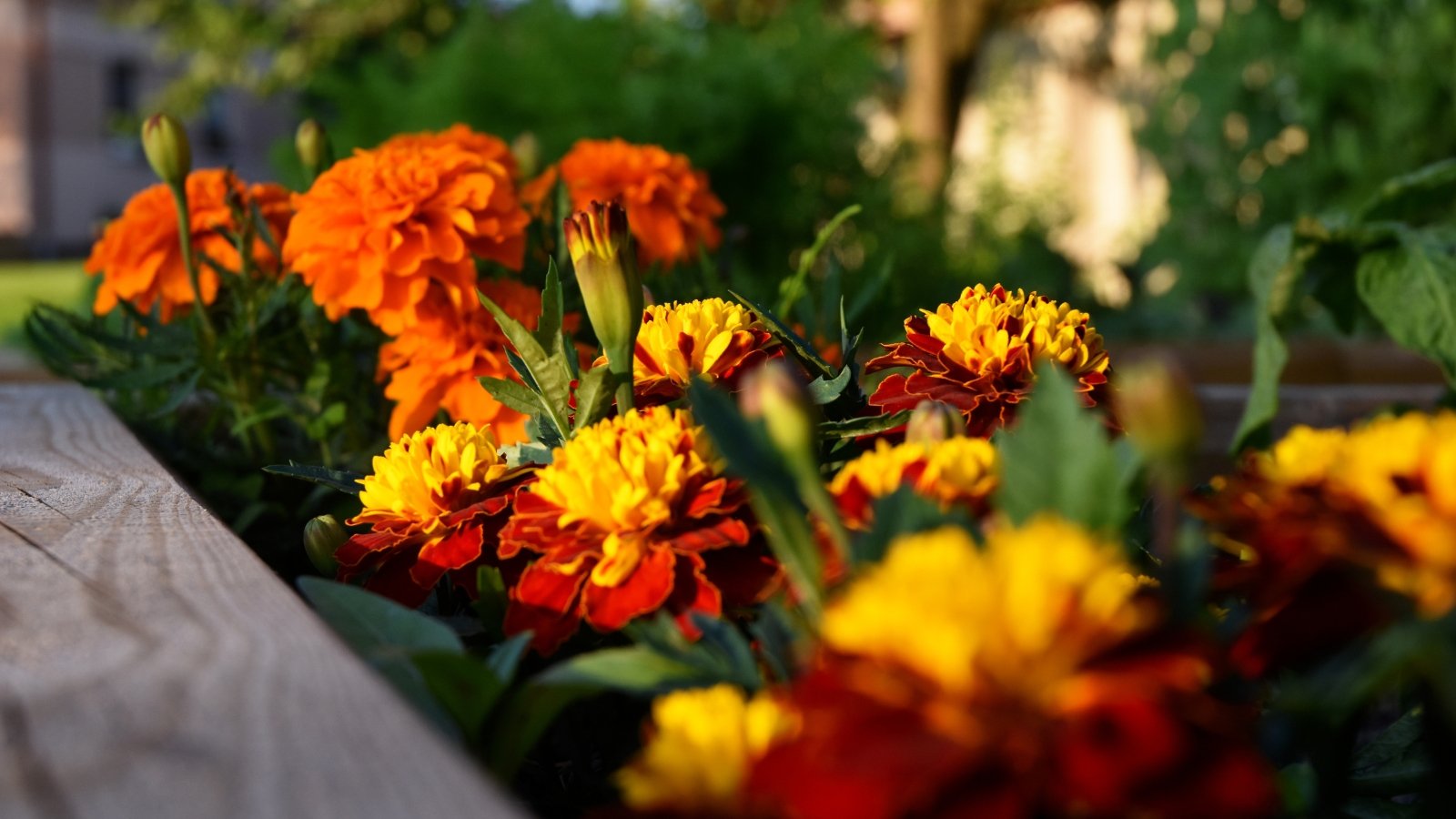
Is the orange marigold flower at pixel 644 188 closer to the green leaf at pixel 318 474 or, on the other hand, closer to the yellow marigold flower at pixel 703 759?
the green leaf at pixel 318 474

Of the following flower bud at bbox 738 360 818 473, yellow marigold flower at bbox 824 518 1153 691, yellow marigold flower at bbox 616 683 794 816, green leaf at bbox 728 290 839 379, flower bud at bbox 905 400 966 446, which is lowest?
yellow marigold flower at bbox 616 683 794 816

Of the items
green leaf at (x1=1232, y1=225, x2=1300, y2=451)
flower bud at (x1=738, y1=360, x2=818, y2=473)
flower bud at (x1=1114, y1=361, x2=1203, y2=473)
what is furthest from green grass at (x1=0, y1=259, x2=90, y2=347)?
flower bud at (x1=1114, y1=361, x2=1203, y2=473)

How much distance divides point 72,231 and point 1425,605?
21.7 meters

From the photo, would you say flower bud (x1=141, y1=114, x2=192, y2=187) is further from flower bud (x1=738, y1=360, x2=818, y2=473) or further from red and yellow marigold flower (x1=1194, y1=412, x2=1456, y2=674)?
red and yellow marigold flower (x1=1194, y1=412, x2=1456, y2=674)

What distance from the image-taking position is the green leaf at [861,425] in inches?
31.5

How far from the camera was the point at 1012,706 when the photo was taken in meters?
0.43

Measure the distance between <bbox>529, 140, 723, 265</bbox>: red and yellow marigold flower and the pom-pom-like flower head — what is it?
57 centimetres

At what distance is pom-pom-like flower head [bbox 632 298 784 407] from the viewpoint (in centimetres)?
86

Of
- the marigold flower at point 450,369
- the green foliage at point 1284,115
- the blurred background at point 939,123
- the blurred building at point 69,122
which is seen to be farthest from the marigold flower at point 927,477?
the blurred building at point 69,122

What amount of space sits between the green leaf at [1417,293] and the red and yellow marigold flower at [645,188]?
0.68 m

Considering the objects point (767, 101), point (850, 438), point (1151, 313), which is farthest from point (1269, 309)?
point (1151, 313)

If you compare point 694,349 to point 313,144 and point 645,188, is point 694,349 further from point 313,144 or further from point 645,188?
point 313,144

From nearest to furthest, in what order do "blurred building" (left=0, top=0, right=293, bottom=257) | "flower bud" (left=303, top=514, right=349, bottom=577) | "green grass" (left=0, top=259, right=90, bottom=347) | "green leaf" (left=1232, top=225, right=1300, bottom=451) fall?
1. "flower bud" (left=303, top=514, right=349, bottom=577)
2. "green leaf" (left=1232, top=225, right=1300, bottom=451)
3. "green grass" (left=0, top=259, right=90, bottom=347)
4. "blurred building" (left=0, top=0, right=293, bottom=257)

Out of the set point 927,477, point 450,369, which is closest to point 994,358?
point 927,477
